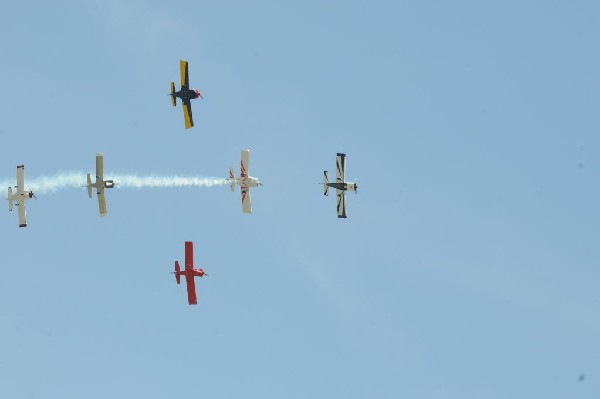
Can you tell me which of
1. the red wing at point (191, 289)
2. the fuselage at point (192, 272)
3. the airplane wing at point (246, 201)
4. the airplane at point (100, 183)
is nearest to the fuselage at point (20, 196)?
the airplane at point (100, 183)

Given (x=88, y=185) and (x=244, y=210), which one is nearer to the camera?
(x=88, y=185)

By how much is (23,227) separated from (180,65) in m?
32.5

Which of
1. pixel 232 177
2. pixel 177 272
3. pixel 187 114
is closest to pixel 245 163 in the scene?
pixel 232 177

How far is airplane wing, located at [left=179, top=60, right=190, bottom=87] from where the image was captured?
15025 cm

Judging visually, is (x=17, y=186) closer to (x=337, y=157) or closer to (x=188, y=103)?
(x=188, y=103)

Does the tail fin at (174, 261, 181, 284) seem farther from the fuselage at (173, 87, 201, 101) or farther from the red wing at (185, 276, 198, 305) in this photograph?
the fuselage at (173, 87, 201, 101)

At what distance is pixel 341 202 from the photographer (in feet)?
512

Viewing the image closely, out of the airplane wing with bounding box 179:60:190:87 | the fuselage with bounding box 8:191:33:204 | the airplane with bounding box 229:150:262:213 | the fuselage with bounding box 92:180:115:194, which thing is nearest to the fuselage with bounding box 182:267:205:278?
the airplane with bounding box 229:150:262:213

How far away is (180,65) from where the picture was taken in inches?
5930

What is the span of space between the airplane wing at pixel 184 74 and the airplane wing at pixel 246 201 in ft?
58.3

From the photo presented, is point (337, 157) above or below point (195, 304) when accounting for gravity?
above

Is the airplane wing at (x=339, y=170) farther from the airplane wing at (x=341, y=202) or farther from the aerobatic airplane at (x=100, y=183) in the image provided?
the aerobatic airplane at (x=100, y=183)

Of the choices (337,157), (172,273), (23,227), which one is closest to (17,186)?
(23,227)

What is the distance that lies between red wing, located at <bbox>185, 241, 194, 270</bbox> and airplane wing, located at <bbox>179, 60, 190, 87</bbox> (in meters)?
23.4
